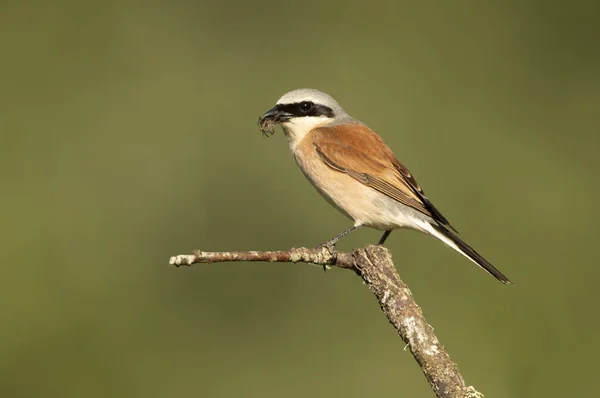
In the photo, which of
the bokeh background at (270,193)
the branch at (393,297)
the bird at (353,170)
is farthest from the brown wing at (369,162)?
the bokeh background at (270,193)

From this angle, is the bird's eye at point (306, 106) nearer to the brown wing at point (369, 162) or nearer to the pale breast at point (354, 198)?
the brown wing at point (369, 162)

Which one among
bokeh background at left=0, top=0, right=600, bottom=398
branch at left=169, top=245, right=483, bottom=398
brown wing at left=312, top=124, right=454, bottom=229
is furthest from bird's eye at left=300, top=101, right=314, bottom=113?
bokeh background at left=0, top=0, right=600, bottom=398

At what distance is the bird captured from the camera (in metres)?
4.09

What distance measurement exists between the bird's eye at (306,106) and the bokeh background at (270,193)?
170cm

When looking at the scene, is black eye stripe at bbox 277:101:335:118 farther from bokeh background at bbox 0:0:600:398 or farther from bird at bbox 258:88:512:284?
bokeh background at bbox 0:0:600:398

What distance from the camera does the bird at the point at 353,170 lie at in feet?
13.4

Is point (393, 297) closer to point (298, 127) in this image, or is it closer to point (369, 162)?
point (369, 162)

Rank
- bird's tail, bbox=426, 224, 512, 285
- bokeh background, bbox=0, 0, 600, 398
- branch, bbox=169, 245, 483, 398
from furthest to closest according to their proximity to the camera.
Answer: bokeh background, bbox=0, 0, 600, 398 < bird's tail, bbox=426, 224, 512, 285 < branch, bbox=169, 245, 483, 398

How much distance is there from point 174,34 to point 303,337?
3871 mm

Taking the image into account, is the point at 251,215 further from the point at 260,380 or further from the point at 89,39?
the point at 89,39

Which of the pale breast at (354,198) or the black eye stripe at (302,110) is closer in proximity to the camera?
the pale breast at (354,198)

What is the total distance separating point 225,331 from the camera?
5.82m

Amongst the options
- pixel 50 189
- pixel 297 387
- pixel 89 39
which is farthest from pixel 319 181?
pixel 89 39

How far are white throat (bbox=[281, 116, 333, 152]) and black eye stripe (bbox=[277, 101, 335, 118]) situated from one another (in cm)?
2
